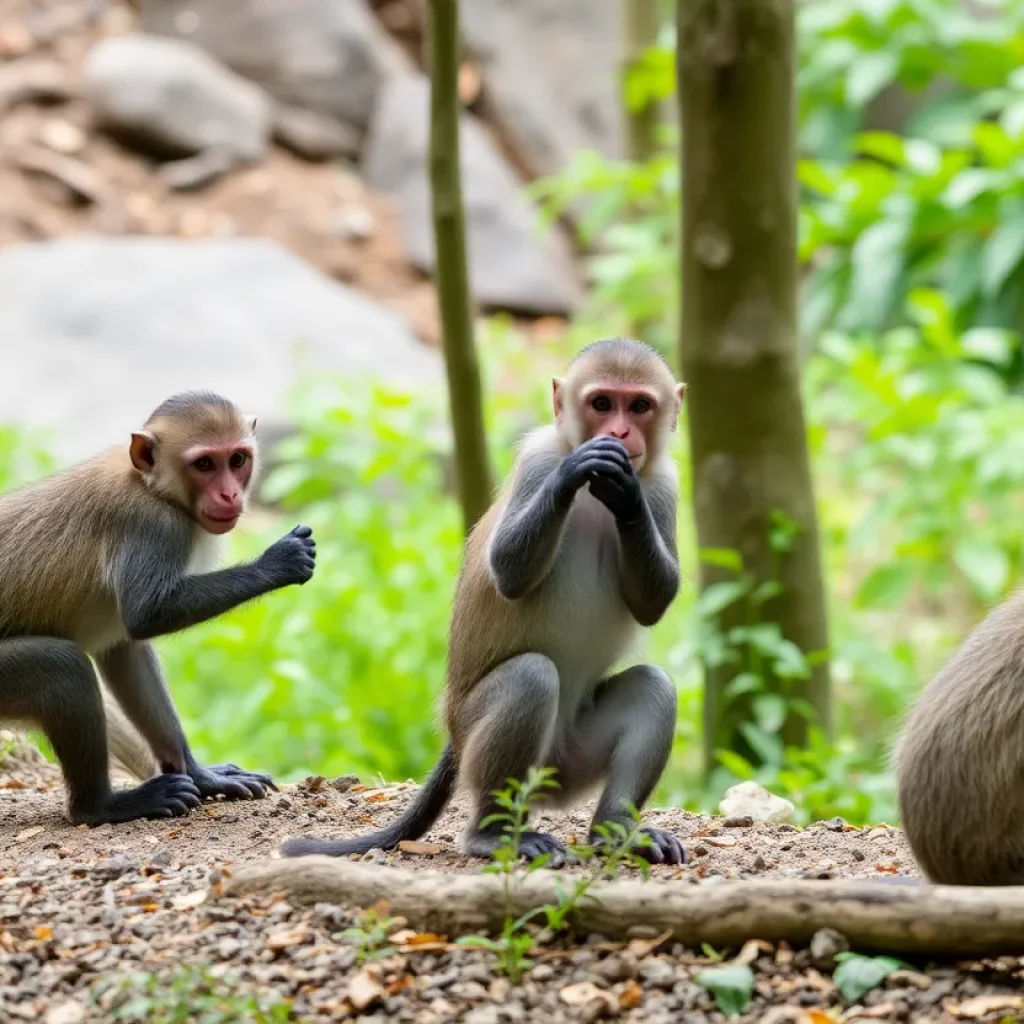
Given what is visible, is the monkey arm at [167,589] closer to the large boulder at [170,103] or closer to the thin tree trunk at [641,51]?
the thin tree trunk at [641,51]

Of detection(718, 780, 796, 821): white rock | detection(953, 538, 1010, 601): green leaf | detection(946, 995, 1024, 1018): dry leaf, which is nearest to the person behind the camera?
detection(946, 995, 1024, 1018): dry leaf

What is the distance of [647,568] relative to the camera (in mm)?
5086

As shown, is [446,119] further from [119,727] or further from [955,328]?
[955,328]

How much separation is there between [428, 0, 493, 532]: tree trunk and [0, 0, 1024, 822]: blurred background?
1128 millimetres

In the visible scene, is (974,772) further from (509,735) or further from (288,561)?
(288,561)

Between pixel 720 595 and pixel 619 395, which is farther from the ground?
pixel 619 395

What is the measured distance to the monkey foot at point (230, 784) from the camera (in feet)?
21.1

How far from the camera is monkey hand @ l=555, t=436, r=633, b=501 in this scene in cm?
481

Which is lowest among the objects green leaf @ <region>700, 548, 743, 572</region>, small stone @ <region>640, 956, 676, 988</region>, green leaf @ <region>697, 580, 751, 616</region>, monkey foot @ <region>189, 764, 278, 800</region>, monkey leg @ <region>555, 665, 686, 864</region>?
small stone @ <region>640, 956, 676, 988</region>

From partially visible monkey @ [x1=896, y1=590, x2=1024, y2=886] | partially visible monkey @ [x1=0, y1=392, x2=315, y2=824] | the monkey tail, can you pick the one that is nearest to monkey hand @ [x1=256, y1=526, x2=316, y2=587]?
partially visible monkey @ [x1=0, y1=392, x2=315, y2=824]

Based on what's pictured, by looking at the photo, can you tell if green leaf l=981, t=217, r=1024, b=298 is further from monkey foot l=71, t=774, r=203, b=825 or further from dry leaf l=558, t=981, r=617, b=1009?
dry leaf l=558, t=981, r=617, b=1009

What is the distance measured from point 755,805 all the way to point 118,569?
9.08ft

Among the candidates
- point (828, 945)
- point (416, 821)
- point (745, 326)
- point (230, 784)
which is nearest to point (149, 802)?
point (230, 784)

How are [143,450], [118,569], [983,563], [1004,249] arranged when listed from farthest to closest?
[1004,249]
[983,563]
[143,450]
[118,569]
